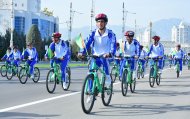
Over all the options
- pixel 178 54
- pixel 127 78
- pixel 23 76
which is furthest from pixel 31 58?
pixel 178 54

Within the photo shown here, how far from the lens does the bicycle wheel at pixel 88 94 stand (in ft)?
29.6

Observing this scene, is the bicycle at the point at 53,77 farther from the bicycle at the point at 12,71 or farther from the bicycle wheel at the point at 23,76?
the bicycle at the point at 12,71

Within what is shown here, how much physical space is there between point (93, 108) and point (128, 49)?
17.0 feet

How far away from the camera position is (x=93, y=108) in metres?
9.95

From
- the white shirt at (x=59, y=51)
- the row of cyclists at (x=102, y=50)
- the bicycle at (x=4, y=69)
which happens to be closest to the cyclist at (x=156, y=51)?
the row of cyclists at (x=102, y=50)

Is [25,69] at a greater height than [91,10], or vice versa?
[91,10]

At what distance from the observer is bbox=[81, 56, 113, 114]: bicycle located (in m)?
9.07

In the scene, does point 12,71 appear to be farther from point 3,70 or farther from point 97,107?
point 97,107

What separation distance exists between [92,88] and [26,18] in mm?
125516

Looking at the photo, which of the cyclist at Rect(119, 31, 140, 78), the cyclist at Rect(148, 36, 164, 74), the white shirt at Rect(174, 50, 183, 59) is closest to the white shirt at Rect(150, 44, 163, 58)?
the cyclist at Rect(148, 36, 164, 74)

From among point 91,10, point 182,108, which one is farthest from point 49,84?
point 91,10

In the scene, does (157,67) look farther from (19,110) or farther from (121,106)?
(19,110)

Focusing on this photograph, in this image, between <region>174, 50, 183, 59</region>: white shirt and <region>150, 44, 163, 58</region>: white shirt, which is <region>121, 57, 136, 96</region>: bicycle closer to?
<region>150, 44, 163, 58</region>: white shirt

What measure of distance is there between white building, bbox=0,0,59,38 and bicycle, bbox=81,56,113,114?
373 ft
